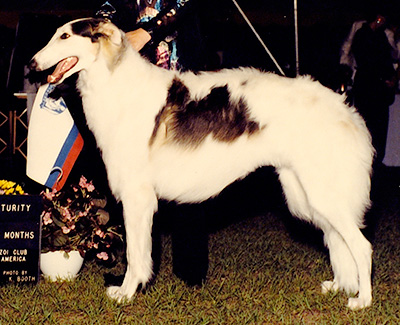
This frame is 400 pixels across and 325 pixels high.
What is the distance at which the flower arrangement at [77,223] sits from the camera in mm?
3896

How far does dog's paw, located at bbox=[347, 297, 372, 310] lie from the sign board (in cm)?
197

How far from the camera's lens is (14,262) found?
3.63 meters

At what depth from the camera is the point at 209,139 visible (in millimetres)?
3387

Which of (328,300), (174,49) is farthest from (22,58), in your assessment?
(328,300)

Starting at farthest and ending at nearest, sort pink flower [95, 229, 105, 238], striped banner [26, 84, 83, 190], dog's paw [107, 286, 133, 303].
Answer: pink flower [95, 229, 105, 238] < striped banner [26, 84, 83, 190] < dog's paw [107, 286, 133, 303]

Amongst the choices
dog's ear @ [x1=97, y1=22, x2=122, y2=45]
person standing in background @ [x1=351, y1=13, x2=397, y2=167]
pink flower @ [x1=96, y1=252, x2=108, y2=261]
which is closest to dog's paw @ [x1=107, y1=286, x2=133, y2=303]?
pink flower @ [x1=96, y1=252, x2=108, y2=261]

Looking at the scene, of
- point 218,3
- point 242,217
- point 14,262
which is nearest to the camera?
point 14,262

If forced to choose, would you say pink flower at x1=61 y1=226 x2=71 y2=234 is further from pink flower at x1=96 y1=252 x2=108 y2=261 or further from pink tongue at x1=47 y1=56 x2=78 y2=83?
pink tongue at x1=47 y1=56 x2=78 y2=83

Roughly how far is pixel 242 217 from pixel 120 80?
10.2 feet

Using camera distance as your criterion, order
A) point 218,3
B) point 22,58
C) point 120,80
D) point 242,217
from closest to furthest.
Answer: point 120,80 < point 242,217 < point 22,58 < point 218,3

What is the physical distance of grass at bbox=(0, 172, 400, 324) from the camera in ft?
10.3

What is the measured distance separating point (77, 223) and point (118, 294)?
75 centimetres

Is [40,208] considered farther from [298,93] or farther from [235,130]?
[298,93]

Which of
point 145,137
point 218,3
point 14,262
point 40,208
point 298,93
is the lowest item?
point 218,3
